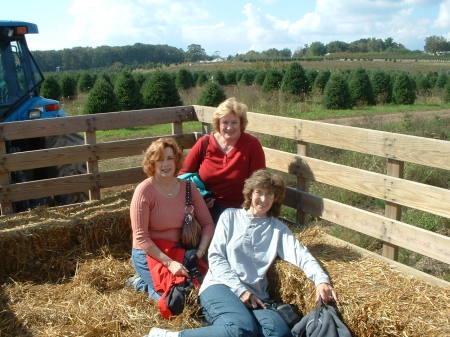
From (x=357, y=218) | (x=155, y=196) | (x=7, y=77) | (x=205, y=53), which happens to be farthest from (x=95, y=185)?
(x=205, y=53)

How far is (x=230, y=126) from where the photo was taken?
4.01 m

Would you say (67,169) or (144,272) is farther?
(67,169)

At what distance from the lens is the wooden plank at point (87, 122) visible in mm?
4719

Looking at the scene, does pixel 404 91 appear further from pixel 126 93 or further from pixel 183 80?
pixel 126 93

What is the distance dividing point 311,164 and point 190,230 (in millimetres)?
1184

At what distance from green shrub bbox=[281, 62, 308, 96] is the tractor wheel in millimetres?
16034

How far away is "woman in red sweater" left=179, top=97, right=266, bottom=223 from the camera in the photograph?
4.04 m

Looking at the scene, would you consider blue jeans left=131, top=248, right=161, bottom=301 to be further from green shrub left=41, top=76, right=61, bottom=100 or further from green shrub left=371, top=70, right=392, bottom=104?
green shrub left=371, top=70, right=392, bottom=104

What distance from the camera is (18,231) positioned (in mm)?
4273

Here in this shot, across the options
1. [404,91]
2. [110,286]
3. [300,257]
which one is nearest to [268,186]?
[300,257]

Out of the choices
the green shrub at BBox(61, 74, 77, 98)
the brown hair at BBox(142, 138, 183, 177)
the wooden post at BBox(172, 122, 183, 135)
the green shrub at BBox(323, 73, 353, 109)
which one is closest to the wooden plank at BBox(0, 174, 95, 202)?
the wooden post at BBox(172, 122, 183, 135)

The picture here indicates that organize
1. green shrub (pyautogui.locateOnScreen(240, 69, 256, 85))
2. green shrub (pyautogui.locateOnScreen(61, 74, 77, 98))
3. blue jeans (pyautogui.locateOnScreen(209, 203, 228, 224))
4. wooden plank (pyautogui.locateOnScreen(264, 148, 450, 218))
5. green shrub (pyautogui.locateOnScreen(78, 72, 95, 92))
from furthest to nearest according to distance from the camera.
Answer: green shrub (pyautogui.locateOnScreen(240, 69, 256, 85)) < green shrub (pyautogui.locateOnScreen(78, 72, 95, 92)) < green shrub (pyautogui.locateOnScreen(61, 74, 77, 98)) < blue jeans (pyautogui.locateOnScreen(209, 203, 228, 224)) < wooden plank (pyautogui.locateOnScreen(264, 148, 450, 218))

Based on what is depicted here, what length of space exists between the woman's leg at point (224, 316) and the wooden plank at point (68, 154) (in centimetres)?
A: 233

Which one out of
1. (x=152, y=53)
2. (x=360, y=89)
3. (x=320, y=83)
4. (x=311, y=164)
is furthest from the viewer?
(x=152, y=53)
